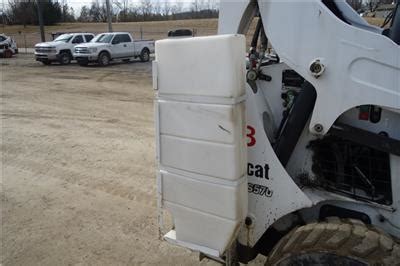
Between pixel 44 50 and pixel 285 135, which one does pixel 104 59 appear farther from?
pixel 285 135

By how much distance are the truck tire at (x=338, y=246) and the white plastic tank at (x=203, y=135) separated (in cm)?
34

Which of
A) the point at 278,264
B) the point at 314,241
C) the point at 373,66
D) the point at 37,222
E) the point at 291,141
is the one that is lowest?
the point at 37,222

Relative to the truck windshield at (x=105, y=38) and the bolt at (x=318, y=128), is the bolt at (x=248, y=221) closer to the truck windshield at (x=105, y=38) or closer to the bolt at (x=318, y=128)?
the bolt at (x=318, y=128)

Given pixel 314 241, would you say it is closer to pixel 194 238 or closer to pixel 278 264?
pixel 278 264

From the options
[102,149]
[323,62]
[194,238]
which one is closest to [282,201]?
[194,238]

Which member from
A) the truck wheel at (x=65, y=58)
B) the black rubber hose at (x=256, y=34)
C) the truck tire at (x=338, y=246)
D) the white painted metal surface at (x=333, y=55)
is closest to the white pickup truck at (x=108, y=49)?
the truck wheel at (x=65, y=58)

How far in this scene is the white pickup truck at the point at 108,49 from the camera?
21.6 meters

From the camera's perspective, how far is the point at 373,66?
75.2 inches

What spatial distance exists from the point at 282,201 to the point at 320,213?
1.11 feet

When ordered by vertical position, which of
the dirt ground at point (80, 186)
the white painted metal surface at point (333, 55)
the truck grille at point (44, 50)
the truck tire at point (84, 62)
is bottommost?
the dirt ground at point (80, 186)

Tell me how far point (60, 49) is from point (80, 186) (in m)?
19.9

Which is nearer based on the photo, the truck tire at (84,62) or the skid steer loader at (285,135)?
the skid steer loader at (285,135)

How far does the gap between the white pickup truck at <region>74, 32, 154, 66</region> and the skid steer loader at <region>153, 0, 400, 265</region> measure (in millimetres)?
20363

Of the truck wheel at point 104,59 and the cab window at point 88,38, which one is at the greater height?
the cab window at point 88,38
